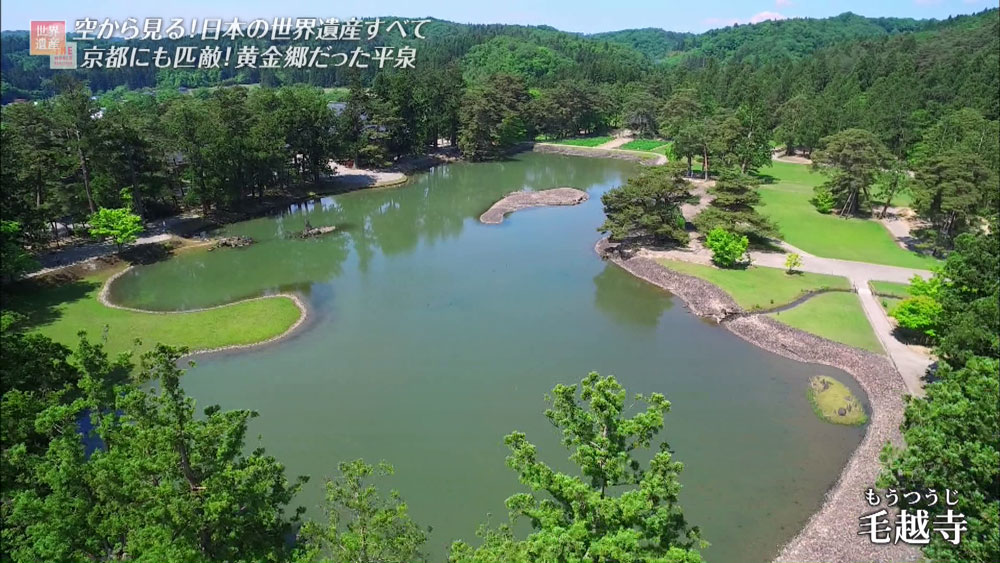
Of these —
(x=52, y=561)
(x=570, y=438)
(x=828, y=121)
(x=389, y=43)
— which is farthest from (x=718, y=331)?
(x=389, y=43)

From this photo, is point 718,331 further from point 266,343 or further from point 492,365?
point 266,343

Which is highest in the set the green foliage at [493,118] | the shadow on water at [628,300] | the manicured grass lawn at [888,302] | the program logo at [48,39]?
the program logo at [48,39]

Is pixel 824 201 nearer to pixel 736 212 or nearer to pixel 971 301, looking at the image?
pixel 736 212

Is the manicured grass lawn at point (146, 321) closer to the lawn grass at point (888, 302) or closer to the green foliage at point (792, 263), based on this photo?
the green foliage at point (792, 263)

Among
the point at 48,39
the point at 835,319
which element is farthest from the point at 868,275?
the point at 48,39

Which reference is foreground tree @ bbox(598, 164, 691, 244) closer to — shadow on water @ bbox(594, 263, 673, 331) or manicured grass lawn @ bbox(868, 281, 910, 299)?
shadow on water @ bbox(594, 263, 673, 331)

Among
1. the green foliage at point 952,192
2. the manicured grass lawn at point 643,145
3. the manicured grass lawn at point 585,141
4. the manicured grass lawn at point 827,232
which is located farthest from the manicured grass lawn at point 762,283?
the manicured grass lawn at point 585,141

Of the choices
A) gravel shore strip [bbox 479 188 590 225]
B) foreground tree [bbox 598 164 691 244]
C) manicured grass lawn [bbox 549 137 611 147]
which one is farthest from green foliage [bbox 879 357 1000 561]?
manicured grass lawn [bbox 549 137 611 147]
